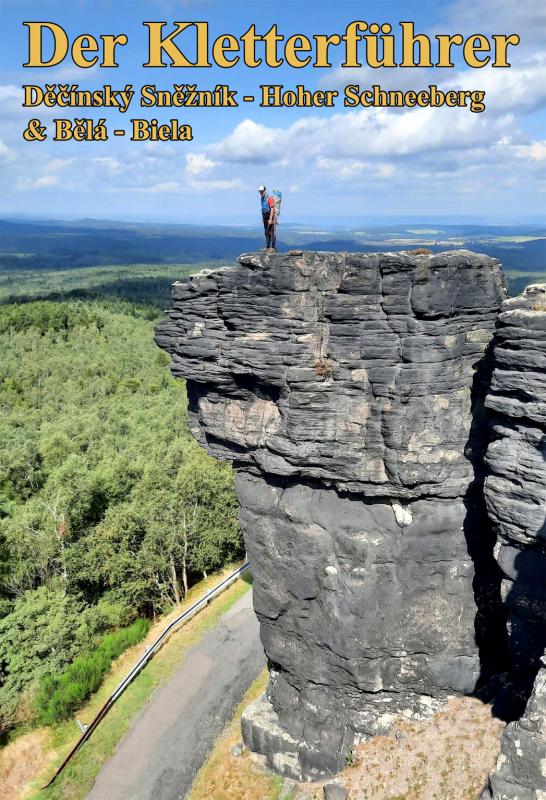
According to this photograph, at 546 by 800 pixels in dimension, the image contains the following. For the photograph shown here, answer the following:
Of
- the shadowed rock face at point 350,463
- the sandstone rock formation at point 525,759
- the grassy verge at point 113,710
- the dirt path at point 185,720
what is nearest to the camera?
the sandstone rock formation at point 525,759

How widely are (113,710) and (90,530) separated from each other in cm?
Answer: 1223

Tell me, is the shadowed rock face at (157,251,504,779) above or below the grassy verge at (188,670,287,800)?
above

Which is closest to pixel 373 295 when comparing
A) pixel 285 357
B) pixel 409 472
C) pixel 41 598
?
pixel 285 357

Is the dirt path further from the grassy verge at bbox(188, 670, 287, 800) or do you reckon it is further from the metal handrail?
the metal handrail

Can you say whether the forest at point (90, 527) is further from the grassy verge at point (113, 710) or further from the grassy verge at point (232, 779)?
the grassy verge at point (232, 779)

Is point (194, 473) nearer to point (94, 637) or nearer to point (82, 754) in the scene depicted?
point (94, 637)

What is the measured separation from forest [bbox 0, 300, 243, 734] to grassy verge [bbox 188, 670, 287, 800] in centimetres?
790

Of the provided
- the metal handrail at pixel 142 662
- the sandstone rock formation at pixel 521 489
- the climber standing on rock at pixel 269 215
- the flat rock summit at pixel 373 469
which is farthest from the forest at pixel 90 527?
the sandstone rock formation at pixel 521 489

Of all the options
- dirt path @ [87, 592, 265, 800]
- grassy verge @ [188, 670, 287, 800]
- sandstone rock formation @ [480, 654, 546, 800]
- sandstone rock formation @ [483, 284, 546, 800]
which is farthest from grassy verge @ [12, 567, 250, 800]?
sandstone rock formation @ [483, 284, 546, 800]

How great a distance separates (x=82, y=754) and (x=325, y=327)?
21.7 m

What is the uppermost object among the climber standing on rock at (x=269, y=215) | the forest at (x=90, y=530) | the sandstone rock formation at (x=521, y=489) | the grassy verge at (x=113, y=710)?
the climber standing on rock at (x=269, y=215)

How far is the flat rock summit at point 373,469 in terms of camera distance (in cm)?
1753

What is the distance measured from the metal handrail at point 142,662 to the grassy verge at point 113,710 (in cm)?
24

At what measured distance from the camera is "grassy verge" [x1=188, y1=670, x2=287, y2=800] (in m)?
22.9
